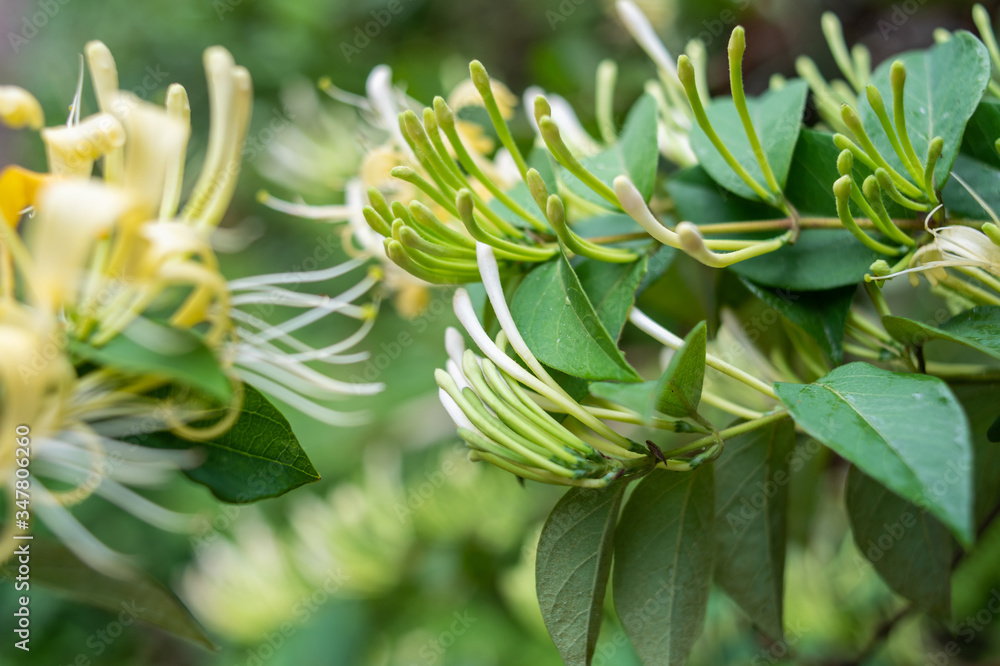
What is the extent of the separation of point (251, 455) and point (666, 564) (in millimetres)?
237

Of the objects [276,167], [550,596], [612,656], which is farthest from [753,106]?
[276,167]

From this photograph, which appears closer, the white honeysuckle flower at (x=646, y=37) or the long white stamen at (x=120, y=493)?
the long white stamen at (x=120, y=493)

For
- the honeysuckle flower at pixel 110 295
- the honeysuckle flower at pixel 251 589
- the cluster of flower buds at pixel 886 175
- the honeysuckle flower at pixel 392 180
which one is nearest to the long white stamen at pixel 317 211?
the honeysuckle flower at pixel 392 180

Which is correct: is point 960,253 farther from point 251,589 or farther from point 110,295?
point 251,589

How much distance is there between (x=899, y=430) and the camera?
11.3 inches

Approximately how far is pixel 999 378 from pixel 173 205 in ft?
1.62

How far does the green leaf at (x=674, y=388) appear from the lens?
0.92 feet

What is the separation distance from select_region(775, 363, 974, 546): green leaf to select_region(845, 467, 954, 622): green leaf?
6.9 inches

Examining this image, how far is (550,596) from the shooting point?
15.0 inches

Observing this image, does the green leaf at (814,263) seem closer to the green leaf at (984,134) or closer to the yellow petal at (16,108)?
the green leaf at (984,134)

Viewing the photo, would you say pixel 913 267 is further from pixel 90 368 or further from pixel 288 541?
pixel 288 541

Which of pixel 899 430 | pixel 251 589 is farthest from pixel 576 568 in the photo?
pixel 251 589

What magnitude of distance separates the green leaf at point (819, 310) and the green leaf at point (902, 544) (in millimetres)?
121

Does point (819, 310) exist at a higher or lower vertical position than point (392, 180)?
lower
